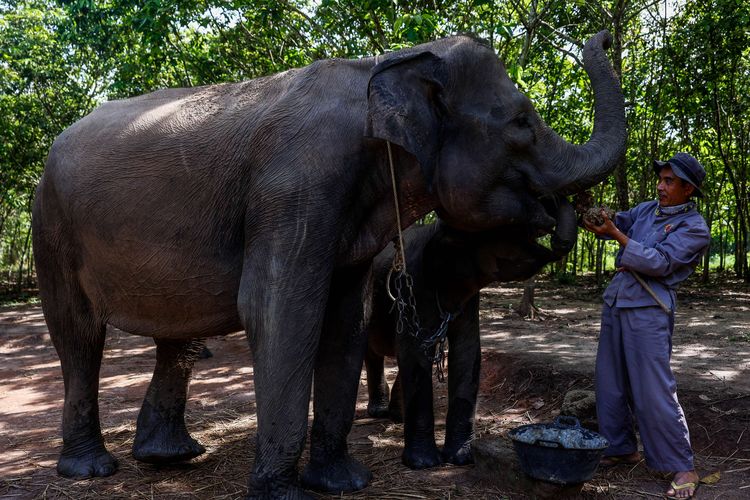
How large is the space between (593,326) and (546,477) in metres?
6.68

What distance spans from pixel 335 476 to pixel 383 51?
6.02 m

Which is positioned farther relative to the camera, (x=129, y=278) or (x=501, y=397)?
(x=501, y=397)

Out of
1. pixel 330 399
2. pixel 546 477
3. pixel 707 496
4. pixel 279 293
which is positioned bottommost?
pixel 707 496

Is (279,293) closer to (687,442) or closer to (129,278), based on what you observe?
(129,278)

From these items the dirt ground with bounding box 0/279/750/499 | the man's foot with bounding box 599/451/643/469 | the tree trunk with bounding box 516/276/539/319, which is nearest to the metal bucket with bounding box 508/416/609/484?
the dirt ground with bounding box 0/279/750/499

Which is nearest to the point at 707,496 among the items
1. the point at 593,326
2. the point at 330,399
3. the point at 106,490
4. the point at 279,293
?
the point at 330,399

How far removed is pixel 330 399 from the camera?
145 inches

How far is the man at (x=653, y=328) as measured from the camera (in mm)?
3615

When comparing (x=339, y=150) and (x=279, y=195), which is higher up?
(x=339, y=150)

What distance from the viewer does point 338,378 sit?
3.68m

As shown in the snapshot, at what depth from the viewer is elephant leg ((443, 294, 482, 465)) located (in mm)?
4223

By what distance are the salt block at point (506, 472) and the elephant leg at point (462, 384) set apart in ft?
0.81

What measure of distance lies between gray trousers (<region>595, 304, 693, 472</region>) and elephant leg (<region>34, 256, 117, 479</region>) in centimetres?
307

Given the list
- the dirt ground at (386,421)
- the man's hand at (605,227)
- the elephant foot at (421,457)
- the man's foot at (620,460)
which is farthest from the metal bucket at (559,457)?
the man's hand at (605,227)
